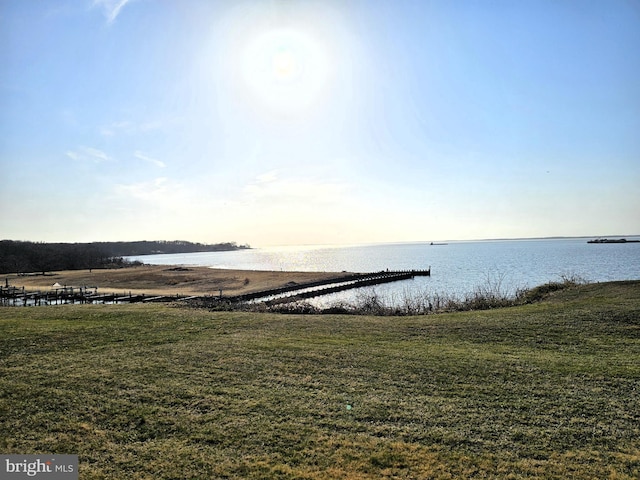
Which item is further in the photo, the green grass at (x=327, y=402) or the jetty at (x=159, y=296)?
the jetty at (x=159, y=296)

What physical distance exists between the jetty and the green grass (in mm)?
15235

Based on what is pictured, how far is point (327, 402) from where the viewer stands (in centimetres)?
680

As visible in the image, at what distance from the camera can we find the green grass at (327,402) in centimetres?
497

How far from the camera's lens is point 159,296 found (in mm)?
36438

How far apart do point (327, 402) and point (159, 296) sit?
3317 centimetres

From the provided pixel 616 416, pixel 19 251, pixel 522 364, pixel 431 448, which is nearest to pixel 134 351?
pixel 431 448

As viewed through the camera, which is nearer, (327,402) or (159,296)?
(327,402)

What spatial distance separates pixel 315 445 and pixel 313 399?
158cm

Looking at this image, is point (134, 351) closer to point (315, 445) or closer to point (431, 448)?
point (315, 445)

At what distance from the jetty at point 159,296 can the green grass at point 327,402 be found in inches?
600

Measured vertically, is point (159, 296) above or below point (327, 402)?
below

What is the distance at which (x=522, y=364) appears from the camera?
9.00 metres

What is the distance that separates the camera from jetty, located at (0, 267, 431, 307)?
117ft

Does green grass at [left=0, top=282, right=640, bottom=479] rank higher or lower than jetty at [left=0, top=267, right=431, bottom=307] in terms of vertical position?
higher
